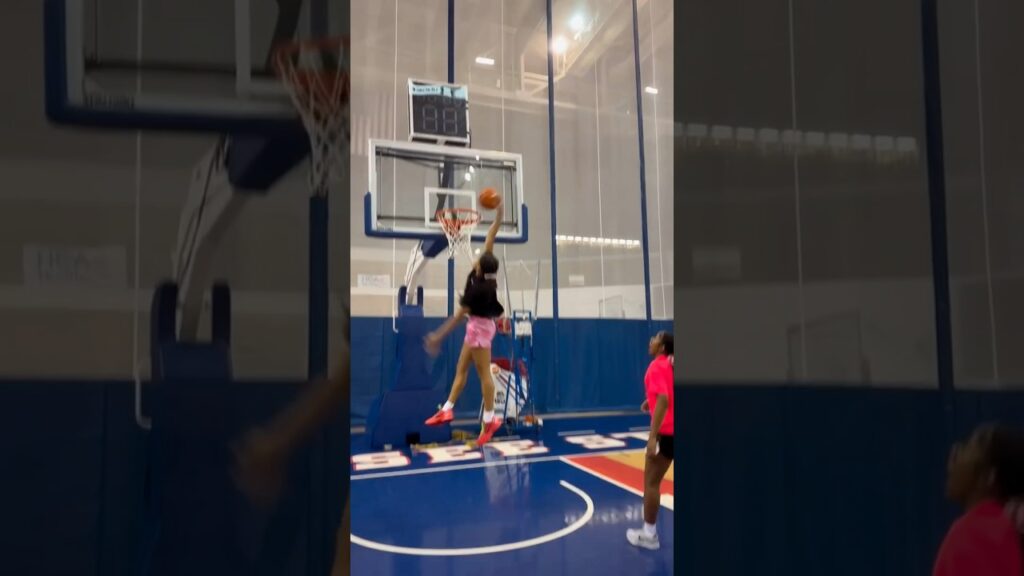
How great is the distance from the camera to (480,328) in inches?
201

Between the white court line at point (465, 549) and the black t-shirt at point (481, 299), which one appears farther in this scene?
the black t-shirt at point (481, 299)

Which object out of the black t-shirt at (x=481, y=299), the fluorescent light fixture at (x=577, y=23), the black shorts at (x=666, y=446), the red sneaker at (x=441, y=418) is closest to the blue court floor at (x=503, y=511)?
the red sneaker at (x=441, y=418)

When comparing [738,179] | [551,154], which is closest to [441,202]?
[551,154]

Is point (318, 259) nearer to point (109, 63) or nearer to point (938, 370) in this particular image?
point (109, 63)

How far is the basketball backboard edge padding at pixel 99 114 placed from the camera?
0.92 metres

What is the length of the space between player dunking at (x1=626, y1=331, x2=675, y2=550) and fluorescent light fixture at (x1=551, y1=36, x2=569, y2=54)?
567cm

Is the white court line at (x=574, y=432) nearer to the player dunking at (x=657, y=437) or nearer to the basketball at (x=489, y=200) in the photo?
the basketball at (x=489, y=200)

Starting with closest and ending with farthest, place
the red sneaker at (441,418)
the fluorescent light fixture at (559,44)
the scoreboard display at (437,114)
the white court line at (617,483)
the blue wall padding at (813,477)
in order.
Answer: the blue wall padding at (813,477) < the white court line at (617,483) < the red sneaker at (441,418) < the scoreboard display at (437,114) < the fluorescent light fixture at (559,44)

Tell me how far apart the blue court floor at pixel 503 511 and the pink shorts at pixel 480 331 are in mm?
945

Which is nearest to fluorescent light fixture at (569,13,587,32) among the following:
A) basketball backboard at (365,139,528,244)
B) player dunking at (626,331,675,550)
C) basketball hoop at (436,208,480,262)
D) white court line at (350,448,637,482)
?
basketball backboard at (365,139,528,244)

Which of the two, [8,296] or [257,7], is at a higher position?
[257,7]

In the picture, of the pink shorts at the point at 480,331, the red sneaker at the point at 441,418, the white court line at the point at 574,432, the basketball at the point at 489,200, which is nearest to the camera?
the basketball at the point at 489,200

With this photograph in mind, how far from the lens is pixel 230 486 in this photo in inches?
38.6

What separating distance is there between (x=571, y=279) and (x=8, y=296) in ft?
22.0
